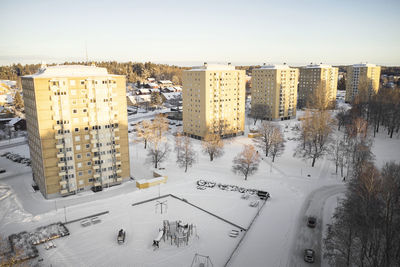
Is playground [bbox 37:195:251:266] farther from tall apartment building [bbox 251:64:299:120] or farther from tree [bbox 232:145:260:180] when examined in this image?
tall apartment building [bbox 251:64:299:120]

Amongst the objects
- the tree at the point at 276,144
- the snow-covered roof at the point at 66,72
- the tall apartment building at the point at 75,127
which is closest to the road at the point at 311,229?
the tree at the point at 276,144

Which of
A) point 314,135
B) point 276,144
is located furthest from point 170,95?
point 314,135

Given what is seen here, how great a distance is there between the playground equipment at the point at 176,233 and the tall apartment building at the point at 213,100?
42.2 metres

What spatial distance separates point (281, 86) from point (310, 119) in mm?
35318

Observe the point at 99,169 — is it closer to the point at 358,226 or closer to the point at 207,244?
the point at 207,244

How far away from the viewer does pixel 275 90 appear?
328ft

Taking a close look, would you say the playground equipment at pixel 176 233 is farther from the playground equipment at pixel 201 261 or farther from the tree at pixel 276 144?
the tree at pixel 276 144

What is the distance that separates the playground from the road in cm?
631

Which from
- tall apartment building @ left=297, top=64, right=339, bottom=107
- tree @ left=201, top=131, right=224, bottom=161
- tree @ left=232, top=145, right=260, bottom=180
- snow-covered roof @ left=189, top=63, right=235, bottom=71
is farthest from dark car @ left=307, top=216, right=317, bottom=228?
tall apartment building @ left=297, top=64, right=339, bottom=107

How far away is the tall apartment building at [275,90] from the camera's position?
329 ft

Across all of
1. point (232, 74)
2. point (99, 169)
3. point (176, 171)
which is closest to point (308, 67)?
point (232, 74)

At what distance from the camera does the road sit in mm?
29995

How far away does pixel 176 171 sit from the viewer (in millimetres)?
53781

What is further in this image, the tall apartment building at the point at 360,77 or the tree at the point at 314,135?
the tall apartment building at the point at 360,77
